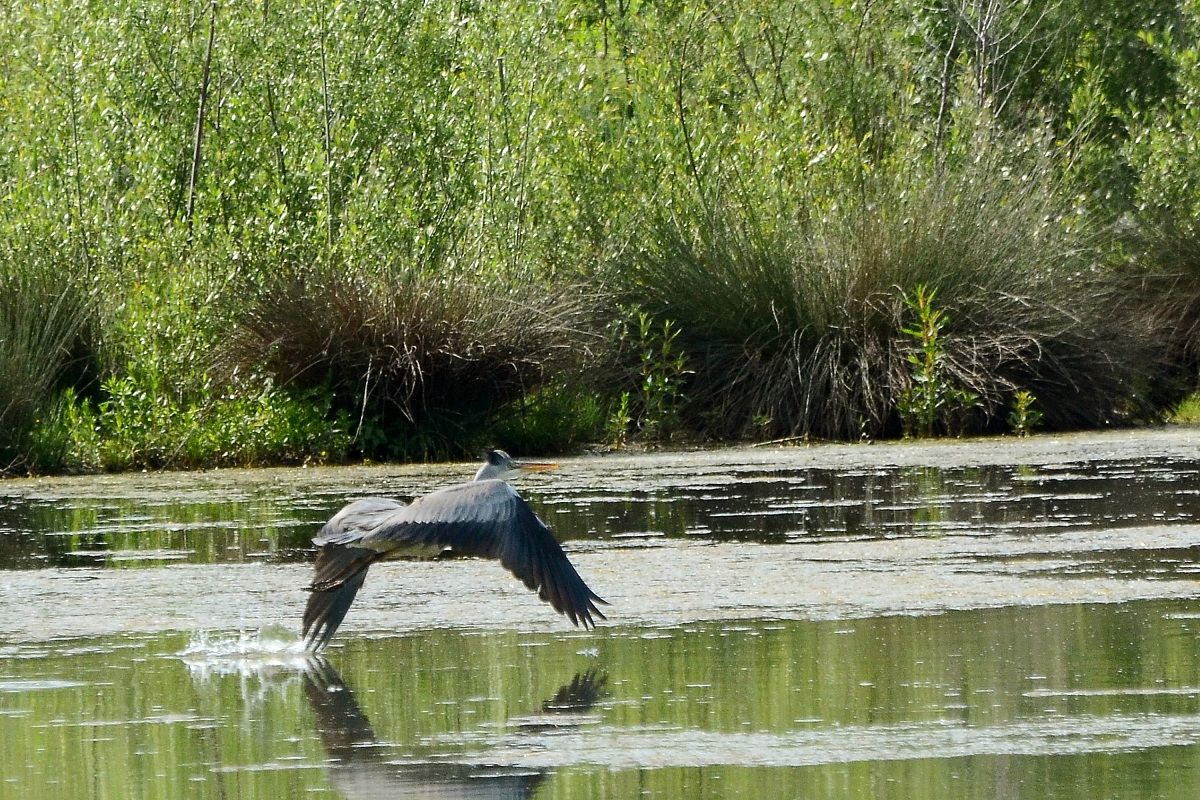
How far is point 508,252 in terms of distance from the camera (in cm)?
1529

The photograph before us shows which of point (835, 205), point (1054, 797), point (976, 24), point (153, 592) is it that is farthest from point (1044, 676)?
point (976, 24)

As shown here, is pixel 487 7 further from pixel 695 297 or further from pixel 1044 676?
pixel 1044 676

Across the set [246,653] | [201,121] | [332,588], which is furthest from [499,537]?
[201,121]

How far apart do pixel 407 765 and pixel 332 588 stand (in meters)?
1.80

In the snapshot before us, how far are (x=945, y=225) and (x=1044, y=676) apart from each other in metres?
9.53

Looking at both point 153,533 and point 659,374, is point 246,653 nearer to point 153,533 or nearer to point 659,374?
point 153,533

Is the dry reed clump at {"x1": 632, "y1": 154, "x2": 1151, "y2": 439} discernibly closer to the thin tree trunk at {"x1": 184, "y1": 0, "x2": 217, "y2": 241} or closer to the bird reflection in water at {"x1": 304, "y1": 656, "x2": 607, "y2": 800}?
the thin tree trunk at {"x1": 184, "y1": 0, "x2": 217, "y2": 241}

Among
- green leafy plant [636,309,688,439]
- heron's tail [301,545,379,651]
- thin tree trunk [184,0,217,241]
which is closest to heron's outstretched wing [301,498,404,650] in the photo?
heron's tail [301,545,379,651]

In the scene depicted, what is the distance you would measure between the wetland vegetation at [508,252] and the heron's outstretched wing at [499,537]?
745 centimetres

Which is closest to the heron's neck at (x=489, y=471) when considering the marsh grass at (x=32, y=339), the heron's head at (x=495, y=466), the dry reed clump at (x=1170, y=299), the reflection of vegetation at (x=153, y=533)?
the heron's head at (x=495, y=466)

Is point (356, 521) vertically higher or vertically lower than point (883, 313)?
lower

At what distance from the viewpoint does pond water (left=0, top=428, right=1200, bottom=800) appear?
4.48m

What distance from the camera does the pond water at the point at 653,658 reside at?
4.48 metres

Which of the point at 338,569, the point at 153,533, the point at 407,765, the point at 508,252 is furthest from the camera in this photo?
the point at 508,252
